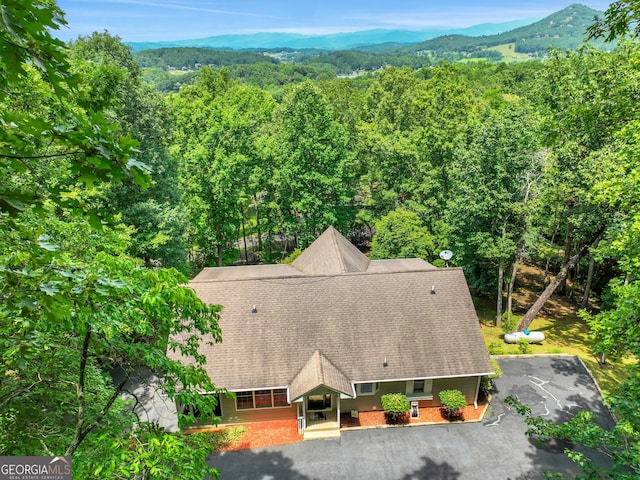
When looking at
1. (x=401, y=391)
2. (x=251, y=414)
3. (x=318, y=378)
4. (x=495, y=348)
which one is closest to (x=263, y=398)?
(x=251, y=414)

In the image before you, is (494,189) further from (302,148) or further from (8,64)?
(8,64)

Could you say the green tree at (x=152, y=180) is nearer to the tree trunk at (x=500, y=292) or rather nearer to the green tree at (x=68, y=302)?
the green tree at (x=68, y=302)

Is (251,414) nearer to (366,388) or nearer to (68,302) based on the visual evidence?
(366,388)

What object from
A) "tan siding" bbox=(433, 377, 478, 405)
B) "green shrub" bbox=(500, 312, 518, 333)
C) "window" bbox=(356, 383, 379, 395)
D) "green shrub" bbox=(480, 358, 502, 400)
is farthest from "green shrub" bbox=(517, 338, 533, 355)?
"window" bbox=(356, 383, 379, 395)

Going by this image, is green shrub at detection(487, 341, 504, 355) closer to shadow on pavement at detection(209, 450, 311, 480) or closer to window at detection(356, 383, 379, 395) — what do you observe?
window at detection(356, 383, 379, 395)

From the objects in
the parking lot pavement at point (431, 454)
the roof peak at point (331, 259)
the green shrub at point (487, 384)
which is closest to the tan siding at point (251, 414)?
the parking lot pavement at point (431, 454)

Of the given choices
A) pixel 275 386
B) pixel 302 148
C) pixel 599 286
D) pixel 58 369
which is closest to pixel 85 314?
pixel 58 369
